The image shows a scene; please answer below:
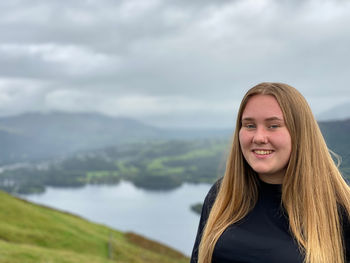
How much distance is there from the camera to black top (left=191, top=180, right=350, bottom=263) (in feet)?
11.2

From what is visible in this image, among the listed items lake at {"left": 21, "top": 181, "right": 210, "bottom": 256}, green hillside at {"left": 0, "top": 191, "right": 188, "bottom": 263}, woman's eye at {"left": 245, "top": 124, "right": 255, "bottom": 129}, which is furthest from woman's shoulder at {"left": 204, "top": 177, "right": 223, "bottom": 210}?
lake at {"left": 21, "top": 181, "right": 210, "bottom": 256}

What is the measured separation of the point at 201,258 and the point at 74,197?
7294 inches

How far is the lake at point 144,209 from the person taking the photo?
11081cm

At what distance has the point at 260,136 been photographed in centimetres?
355

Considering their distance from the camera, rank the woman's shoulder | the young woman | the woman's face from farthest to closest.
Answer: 1. the woman's shoulder
2. the woman's face
3. the young woman

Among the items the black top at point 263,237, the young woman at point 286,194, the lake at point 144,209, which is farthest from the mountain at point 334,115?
the lake at point 144,209

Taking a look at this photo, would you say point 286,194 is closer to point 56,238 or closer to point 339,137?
point 339,137

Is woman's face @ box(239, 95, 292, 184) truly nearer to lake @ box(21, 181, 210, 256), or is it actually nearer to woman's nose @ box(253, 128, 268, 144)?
woman's nose @ box(253, 128, 268, 144)

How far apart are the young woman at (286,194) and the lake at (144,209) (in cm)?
8048

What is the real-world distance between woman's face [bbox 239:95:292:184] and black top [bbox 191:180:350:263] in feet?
0.87

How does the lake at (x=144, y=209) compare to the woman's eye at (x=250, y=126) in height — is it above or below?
below

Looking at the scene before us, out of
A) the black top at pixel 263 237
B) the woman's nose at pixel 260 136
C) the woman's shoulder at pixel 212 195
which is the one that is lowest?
the black top at pixel 263 237

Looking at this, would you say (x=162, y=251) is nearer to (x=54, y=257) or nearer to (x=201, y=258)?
(x=54, y=257)

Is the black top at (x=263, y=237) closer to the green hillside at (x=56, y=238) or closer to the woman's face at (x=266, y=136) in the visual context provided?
the woman's face at (x=266, y=136)
